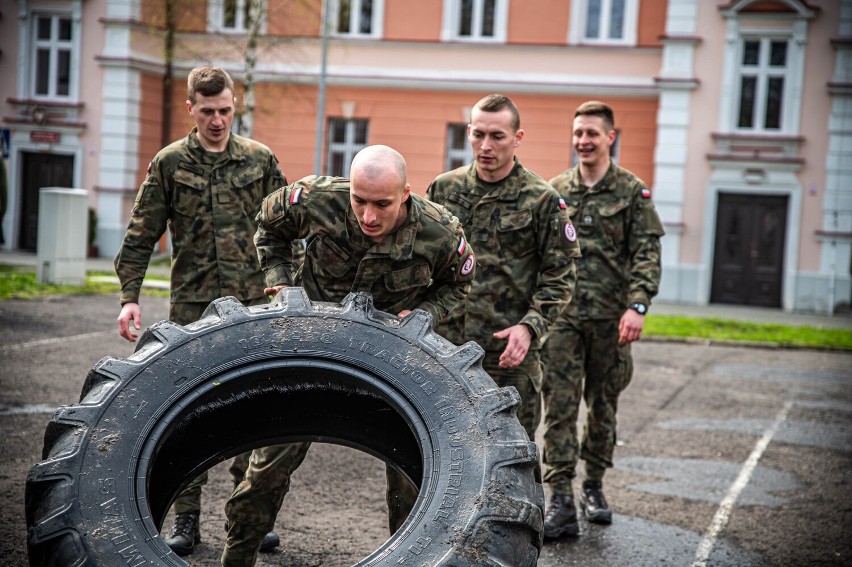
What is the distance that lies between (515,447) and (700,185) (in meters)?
19.5

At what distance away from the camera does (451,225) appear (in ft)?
12.5

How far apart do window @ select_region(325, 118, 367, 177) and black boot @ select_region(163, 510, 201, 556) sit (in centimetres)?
2003

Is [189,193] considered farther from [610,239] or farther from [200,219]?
[610,239]

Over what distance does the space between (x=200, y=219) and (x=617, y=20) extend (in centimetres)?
1945

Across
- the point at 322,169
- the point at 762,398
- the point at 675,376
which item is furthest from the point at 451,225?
the point at 322,169

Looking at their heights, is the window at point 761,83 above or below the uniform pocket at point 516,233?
above

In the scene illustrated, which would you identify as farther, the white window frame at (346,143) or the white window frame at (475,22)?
the white window frame at (346,143)

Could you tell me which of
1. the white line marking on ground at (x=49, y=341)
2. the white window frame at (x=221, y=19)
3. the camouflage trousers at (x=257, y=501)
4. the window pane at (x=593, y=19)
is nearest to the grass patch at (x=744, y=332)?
the white line marking on ground at (x=49, y=341)

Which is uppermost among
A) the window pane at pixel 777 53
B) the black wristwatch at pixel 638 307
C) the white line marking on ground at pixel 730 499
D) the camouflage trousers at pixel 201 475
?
the window pane at pixel 777 53

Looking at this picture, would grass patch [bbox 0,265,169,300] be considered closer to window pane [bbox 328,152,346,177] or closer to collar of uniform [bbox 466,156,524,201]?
window pane [bbox 328,152,346,177]

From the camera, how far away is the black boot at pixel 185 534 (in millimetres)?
4457

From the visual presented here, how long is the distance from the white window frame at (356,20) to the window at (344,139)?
2045 millimetres

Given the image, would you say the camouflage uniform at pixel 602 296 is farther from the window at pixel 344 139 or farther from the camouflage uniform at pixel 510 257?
the window at pixel 344 139

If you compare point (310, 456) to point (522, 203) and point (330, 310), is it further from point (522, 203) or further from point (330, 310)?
point (330, 310)
